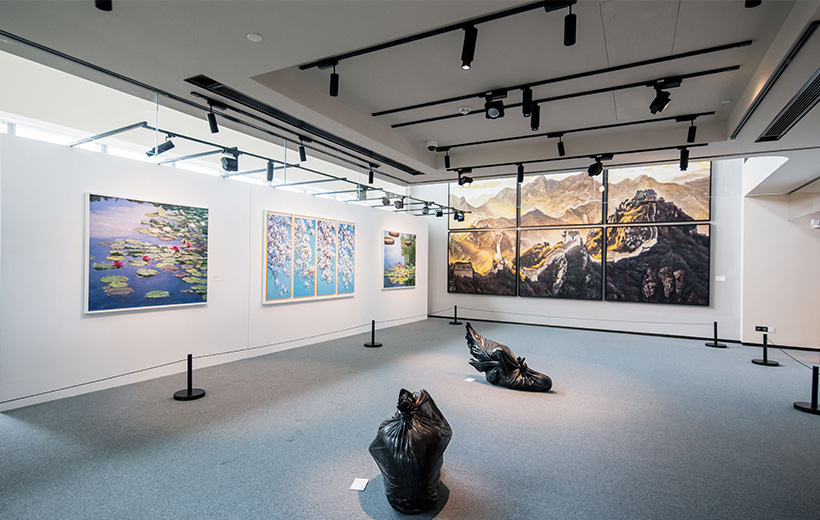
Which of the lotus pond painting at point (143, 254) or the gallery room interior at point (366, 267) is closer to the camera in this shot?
the gallery room interior at point (366, 267)

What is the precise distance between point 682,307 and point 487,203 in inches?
213

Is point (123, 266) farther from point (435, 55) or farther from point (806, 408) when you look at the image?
point (806, 408)

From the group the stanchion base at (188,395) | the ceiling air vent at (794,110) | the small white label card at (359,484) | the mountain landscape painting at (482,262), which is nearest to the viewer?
the small white label card at (359,484)

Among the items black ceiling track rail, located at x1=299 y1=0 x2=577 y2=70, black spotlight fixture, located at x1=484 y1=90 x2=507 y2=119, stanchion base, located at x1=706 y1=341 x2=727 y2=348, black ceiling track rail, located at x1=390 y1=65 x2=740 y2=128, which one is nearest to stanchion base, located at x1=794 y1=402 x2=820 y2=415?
stanchion base, located at x1=706 y1=341 x2=727 y2=348

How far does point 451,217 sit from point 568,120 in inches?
281

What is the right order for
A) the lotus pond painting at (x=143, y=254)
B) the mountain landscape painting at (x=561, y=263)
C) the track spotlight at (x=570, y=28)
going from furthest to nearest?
the mountain landscape painting at (x=561, y=263)
the lotus pond painting at (x=143, y=254)
the track spotlight at (x=570, y=28)

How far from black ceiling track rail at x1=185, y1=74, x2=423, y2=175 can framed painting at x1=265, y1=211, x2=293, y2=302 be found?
235 centimetres

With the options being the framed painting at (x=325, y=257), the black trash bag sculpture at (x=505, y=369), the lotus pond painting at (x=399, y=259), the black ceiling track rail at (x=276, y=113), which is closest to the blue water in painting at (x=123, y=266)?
the black ceiling track rail at (x=276, y=113)

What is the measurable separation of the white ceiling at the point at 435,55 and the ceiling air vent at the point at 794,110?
0.24ft

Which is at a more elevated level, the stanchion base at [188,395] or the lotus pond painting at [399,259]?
the lotus pond painting at [399,259]

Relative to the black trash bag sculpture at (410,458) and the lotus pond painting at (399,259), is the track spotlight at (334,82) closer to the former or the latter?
the black trash bag sculpture at (410,458)

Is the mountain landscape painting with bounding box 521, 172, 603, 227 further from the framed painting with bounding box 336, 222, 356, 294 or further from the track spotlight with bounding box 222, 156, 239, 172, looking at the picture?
the track spotlight with bounding box 222, 156, 239, 172

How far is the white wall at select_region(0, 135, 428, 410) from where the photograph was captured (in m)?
4.32

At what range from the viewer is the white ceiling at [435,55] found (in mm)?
2529
